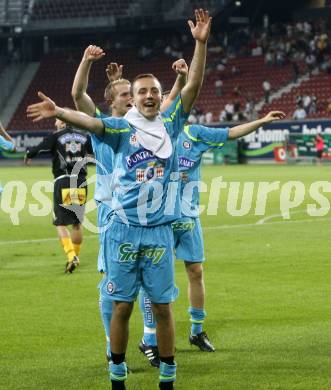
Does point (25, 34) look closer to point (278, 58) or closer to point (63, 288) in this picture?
point (278, 58)

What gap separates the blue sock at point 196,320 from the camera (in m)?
8.82

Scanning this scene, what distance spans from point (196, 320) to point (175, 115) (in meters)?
2.36

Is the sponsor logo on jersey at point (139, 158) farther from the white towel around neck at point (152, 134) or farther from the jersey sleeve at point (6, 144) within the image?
the jersey sleeve at point (6, 144)

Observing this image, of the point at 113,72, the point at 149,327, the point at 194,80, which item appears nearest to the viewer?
the point at 194,80

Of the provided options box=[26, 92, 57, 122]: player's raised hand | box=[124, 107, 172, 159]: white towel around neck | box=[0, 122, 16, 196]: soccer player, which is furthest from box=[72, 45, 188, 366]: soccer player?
box=[0, 122, 16, 196]: soccer player

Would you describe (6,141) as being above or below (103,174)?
below

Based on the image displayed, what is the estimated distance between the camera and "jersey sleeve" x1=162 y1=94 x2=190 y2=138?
23.4ft

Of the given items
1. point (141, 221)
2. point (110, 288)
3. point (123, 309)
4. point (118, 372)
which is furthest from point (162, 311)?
point (141, 221)

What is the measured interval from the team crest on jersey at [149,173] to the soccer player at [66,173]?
7.03 m

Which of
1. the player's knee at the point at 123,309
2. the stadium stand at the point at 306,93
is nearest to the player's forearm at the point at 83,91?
the player's knee at the point at 123,309

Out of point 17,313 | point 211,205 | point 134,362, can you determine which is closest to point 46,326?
point 17,313

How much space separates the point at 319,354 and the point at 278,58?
45.9m

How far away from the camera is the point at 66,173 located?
14.3 m

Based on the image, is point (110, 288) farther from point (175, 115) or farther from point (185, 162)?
point (185, 162)
